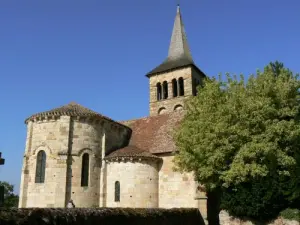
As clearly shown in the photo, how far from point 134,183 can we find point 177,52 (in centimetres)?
2342

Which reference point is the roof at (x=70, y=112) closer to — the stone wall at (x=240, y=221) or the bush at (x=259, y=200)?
the stone wall at (x=240, y=221)

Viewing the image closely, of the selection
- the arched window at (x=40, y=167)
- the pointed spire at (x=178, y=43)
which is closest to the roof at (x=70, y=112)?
the arched window at (x=40, y=167)

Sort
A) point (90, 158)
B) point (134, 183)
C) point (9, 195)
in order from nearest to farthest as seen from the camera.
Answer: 1. point (134, 183)
2. point (90, 158)
3. point (9, 195)

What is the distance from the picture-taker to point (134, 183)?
70.7 feet

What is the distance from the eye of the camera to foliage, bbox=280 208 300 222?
54.9 ft

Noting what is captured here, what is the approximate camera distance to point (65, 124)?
21688mm

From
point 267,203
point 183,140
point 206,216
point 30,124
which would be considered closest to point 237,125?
point 183,140

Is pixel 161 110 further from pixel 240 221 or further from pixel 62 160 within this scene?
pixel 240 221

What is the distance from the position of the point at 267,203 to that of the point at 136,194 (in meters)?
8.53

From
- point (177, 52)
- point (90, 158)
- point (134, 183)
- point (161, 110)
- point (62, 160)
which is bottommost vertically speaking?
point (134, 183)

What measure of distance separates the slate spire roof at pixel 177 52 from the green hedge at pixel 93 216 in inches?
939

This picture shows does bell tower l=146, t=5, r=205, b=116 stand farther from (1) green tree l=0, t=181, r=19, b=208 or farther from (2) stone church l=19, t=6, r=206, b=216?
(1) green tree l=0, t=181, r=19, b=208

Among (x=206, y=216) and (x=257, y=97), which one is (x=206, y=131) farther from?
(x=206, y=216)

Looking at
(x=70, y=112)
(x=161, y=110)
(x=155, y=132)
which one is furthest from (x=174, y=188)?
(x=161, y=110)
